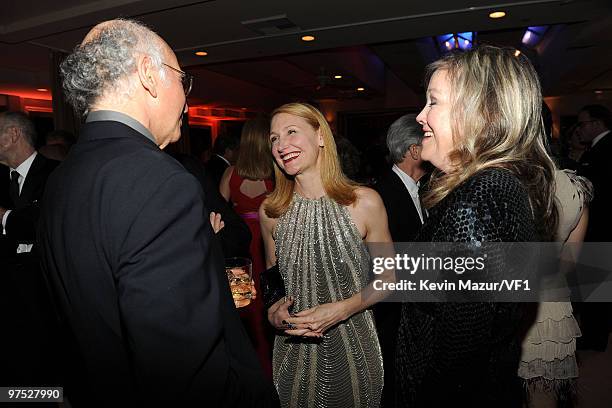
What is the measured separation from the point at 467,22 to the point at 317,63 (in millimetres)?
3765

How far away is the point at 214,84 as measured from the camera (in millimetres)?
9820

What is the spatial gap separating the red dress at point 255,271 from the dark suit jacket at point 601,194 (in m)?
2.88

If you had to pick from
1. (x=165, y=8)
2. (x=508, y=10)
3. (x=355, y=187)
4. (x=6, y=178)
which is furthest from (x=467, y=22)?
(x=6, y=178)

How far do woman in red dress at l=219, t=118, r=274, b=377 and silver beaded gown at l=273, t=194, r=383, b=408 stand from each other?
1173 mm

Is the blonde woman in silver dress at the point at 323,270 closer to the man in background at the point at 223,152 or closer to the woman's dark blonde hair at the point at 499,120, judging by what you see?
the woman's dark blonde hair at the point at 499,120

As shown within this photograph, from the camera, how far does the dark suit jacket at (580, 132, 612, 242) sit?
11.8 feet

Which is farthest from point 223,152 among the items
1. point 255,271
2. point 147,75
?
point 147,75

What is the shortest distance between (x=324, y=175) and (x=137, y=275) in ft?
3.81

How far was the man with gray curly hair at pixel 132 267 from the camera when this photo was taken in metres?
0.78

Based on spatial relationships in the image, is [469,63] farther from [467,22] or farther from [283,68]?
[283,68]

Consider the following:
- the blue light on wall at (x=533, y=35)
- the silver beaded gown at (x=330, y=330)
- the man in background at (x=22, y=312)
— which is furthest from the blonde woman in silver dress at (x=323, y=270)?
the blue light on wall at (x=533, y=35)

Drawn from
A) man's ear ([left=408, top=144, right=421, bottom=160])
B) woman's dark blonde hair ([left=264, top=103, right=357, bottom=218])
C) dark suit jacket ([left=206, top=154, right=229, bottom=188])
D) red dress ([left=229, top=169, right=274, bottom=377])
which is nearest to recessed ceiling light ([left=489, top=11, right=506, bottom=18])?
man's ear ([left=408, top=144, right=421, bottom=160])

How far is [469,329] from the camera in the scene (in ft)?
3.02

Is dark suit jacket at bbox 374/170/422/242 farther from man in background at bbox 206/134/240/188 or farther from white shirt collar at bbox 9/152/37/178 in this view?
man in background at bbox 206/134/240/188
